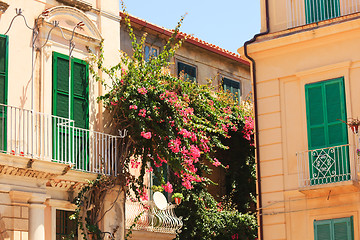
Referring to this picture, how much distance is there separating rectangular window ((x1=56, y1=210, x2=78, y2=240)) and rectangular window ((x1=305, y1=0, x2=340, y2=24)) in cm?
672

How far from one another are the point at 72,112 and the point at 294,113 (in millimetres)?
4770

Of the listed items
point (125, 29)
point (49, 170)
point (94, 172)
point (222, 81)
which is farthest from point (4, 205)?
point (222, 81)

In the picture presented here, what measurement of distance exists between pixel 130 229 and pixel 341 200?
5093mm

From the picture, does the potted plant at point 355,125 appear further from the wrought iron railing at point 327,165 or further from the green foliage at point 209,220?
the green foliage at point 209,220

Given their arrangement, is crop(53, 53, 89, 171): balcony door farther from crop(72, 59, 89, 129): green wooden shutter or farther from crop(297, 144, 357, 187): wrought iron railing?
crop(297, 144, 357, 187): wrought iron railing

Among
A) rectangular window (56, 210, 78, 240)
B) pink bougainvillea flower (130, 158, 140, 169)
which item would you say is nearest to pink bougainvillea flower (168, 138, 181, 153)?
pink bougainvillea flower (130, 158, 140, 169)

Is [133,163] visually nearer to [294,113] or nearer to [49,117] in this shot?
[49,117]

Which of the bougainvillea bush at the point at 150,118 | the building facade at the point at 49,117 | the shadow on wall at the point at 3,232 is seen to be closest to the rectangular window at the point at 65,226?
the building facade at the point at 49,117

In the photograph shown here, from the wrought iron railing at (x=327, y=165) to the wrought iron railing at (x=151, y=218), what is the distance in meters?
4.40

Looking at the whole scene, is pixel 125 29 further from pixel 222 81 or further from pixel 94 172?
pixel 94 172

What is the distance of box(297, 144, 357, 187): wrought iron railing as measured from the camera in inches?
655

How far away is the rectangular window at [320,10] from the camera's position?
18141 mm

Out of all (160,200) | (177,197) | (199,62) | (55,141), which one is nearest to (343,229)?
(160,200)

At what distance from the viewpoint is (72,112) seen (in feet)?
59.5
